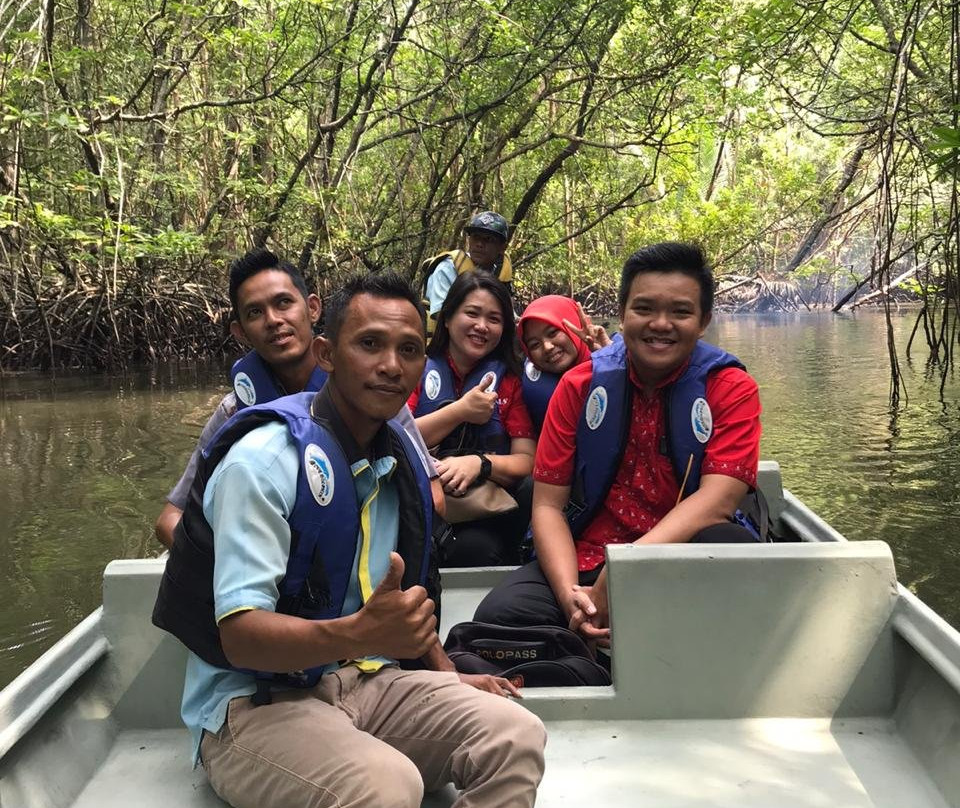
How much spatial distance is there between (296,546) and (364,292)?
517 mm

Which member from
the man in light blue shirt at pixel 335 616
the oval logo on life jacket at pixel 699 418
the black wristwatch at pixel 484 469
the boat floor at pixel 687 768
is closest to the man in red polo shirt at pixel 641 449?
the oval logo on life jacket at pixel 699 418

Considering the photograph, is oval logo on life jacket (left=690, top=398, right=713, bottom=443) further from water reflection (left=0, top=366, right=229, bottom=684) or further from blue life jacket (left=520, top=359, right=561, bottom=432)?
water reflection (left=0, top=366, right=229, bottom=684)

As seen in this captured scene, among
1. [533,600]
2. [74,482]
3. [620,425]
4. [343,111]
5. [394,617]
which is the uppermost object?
[343,111]

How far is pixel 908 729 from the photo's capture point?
1983 millimetres

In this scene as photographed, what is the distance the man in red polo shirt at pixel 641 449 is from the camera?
2340mm

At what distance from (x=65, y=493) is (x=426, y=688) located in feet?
17.6

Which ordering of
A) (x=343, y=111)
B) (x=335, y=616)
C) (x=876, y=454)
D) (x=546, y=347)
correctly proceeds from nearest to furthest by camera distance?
(x=335, y=616)
(x=546, y=347)
(x=876, y=454)
(x=343, y=111)

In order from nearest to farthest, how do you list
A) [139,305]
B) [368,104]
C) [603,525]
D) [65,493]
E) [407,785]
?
1. [407,785]
2. [603,525]
3. [65,493]
4. [368,104]
5. [139,305]

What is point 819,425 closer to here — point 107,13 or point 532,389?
point 532,389

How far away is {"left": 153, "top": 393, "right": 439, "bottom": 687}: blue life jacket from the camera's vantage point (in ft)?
5.01

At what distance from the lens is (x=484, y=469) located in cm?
302

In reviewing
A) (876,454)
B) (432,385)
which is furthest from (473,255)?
(876,454)

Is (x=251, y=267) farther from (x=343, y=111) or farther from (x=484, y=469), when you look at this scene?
(x=343, y=111)

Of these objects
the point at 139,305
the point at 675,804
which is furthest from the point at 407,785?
the point at 139,305
